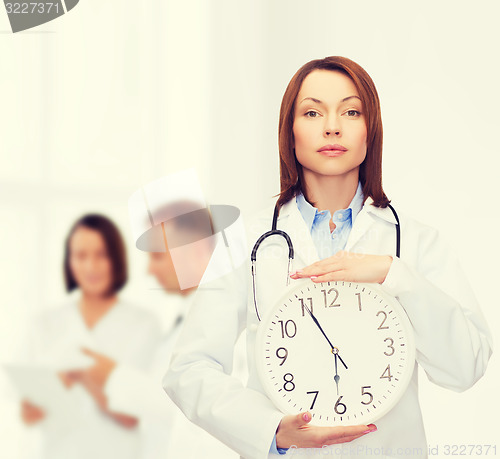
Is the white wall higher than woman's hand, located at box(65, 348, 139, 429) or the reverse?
higher

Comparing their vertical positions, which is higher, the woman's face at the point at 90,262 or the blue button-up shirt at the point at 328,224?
the blue button-up shirt at the point at 328,224

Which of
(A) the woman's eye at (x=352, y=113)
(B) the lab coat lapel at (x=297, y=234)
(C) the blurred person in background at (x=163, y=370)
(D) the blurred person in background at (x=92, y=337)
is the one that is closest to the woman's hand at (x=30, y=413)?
(D) the blurred person in background at (x=92, y=337)

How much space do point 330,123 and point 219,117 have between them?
37cm

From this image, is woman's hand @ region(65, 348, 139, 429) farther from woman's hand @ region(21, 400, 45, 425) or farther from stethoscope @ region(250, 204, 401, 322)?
stethoscope @ region(250, 204, 401, 322)

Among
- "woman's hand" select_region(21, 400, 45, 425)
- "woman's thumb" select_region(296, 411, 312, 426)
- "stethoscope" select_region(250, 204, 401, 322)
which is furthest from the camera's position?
"woman's hand" select_region(21, 400, 45, 425)

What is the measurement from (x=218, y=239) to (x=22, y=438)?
62 cm

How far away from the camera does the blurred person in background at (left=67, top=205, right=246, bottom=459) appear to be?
4.87 ft

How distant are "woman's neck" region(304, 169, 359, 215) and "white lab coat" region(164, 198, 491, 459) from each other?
0.14 ft

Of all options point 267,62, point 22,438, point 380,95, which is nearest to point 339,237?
point 380,95

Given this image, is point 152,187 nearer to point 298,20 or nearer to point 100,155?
point 100,155

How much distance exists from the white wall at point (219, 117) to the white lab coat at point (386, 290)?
0.18 meters

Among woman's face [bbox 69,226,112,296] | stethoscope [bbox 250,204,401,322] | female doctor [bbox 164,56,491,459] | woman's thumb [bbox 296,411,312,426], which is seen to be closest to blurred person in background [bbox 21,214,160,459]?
woman's face [bbox 69,226,112,296]

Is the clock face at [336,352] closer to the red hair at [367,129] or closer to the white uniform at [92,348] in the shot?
the red hair at [367,129]

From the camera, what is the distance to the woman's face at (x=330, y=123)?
4.22 feet
